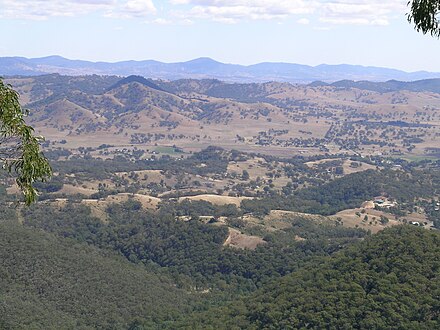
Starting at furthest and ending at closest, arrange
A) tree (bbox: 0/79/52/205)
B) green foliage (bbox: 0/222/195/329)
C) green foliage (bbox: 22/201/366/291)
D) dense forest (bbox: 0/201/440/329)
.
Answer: green foliage (bbox: 22/201/366/291)
green foliage (bbox: 0/222/195/329)
dense forest (bbox: 0/201/440/329)
tree (bbox: 0/79/52/205)

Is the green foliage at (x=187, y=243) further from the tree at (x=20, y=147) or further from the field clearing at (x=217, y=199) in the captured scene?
the tree at (x=20, y=147)

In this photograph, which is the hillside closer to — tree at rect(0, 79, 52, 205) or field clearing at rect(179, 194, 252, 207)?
tree at rect(0, 79, 52, 205)

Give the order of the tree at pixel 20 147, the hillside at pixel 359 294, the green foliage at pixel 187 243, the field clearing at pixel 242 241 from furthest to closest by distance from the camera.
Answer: the field clearing at pixel 242 241
the green foliage at pixel 187 243
the hillside at pixel 359 294
the tree at pixel 20 147

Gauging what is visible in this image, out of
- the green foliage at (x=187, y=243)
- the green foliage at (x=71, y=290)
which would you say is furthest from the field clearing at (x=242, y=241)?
the green foliage at (x=71, y=290)

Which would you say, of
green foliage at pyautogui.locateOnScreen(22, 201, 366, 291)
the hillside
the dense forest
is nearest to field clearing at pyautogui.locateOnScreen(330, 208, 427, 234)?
green foliage at pyautogui.locateOnScreen(22, 201, 366, 291)

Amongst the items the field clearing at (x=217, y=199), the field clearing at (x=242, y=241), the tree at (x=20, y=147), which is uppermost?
the tree at (x=20, y=147)

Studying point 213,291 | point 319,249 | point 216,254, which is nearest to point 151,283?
point 213,291

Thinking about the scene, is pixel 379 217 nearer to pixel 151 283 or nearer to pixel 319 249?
pixel 319 249

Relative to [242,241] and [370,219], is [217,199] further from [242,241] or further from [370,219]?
[242,241]
